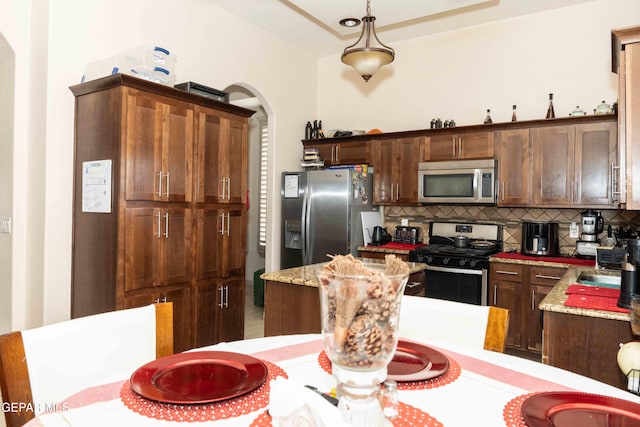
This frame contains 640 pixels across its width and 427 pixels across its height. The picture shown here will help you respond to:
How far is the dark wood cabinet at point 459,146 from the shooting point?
4.14 m

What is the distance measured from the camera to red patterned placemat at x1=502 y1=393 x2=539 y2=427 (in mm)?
876

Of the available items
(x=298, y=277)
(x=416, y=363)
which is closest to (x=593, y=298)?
(x=416, y=363)

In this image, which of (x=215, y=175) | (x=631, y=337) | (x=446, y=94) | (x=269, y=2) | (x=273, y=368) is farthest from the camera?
(x=446, y=94)

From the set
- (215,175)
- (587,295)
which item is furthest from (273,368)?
(215,175)

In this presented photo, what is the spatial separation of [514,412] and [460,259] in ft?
10.5

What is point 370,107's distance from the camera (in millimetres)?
5223

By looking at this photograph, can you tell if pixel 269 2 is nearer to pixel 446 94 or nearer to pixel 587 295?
pixel 446 94

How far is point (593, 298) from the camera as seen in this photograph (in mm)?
2115

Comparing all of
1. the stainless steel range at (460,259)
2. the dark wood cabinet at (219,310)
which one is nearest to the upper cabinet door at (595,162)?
the stainless steel range at (460,259)

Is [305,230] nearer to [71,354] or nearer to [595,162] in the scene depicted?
[595,162]

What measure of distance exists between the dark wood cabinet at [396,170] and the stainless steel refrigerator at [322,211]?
0.44 ft

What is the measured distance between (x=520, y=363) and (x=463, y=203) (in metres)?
3.16

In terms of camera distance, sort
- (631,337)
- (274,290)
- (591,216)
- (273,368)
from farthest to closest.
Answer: (591,216) → (274,290) → (631,337) → (273,368)

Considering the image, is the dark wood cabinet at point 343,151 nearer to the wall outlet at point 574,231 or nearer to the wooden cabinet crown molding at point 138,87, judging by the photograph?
the wooden cabinet crown molding at point 138,87
